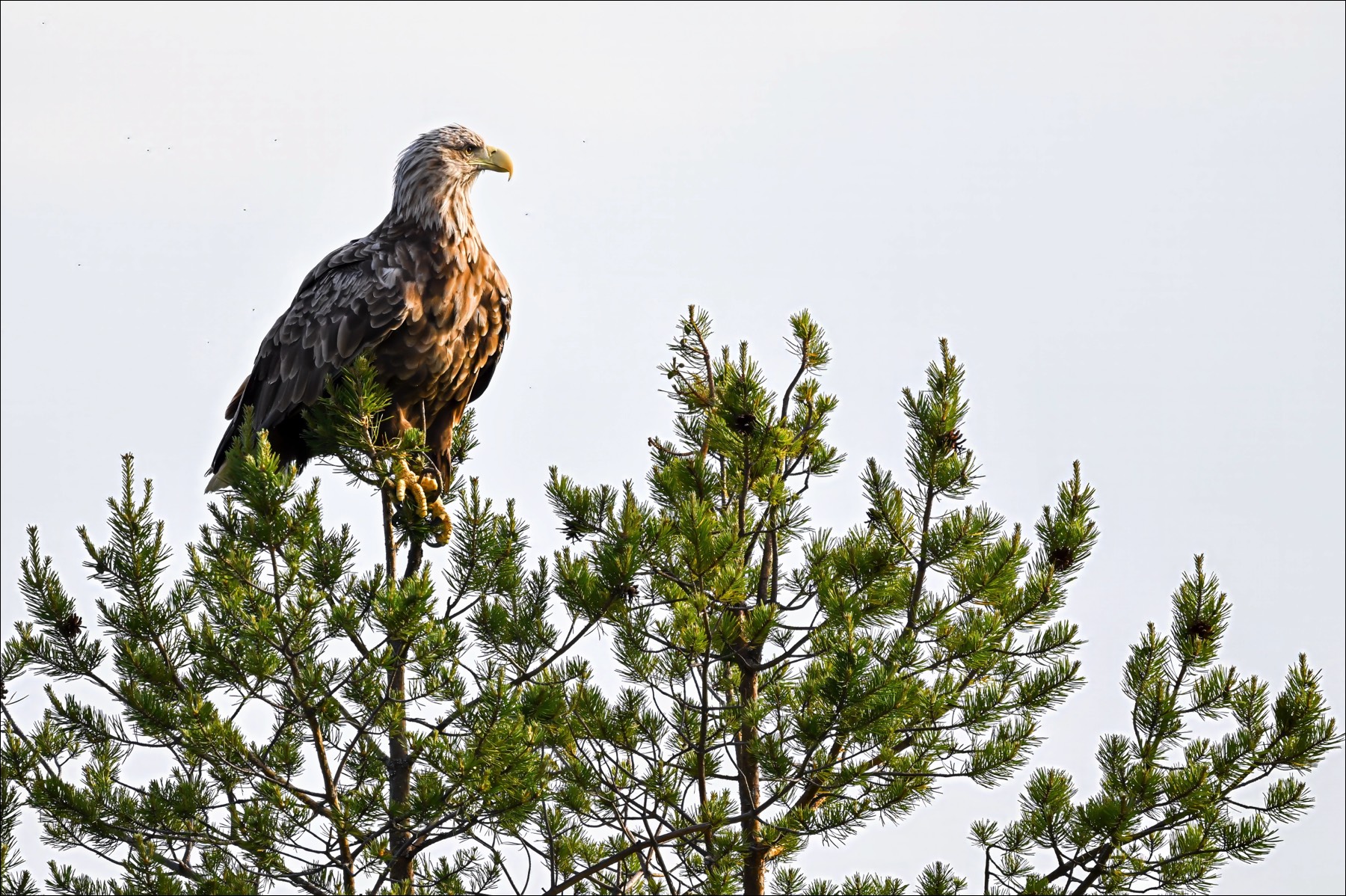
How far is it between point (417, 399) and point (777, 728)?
104 inches

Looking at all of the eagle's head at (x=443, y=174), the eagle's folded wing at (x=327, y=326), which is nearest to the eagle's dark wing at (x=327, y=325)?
the eagle's folded wing at (x=327, y=326)

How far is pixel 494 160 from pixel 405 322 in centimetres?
138

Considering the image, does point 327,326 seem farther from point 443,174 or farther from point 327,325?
point 443,174

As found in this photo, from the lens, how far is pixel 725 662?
503 cm

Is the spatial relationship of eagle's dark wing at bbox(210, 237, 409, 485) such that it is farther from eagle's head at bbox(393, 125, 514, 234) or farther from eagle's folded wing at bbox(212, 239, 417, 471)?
eagle's head at bbox(393, 125, 514, 234)

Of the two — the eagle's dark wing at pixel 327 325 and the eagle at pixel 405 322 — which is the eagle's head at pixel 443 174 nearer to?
the eagle at pixel 405 322

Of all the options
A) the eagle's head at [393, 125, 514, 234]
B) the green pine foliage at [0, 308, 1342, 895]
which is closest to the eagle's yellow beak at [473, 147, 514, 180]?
the eagle's head at [393, 125, 514, 234]

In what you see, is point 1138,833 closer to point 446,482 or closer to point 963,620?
point 963,620

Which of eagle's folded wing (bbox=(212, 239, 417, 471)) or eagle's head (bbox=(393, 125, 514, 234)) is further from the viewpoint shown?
eagle's head (bbox=(393, 125, 514, 234))

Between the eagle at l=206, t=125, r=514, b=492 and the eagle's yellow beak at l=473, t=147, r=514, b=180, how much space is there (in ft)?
0.52

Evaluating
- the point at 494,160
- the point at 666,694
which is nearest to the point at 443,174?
the point at 494,160

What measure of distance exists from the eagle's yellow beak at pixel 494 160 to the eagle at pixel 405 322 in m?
0.16

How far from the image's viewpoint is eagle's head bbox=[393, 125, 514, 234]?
6.95 m

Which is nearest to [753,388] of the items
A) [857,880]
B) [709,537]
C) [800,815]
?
[709,537]
